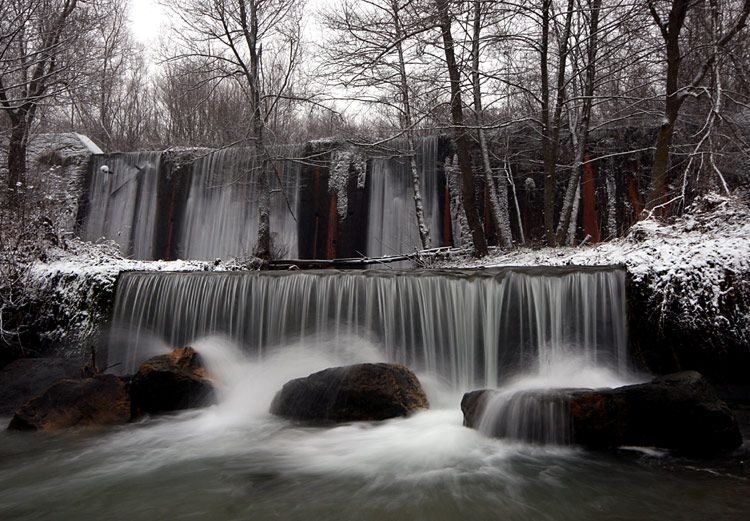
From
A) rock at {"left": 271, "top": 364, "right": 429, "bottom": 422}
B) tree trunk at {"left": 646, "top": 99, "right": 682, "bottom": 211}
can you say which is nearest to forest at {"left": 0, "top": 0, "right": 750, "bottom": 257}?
tree trunk at {"left": 646, "top": 99, "right": 682, "bottom": 211}

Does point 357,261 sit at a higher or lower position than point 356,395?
higher

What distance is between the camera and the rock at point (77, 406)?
6121mm

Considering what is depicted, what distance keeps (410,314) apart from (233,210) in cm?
989

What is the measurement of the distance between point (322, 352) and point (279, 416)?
5.49ft

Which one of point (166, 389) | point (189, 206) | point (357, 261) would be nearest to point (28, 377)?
point (166, 389)

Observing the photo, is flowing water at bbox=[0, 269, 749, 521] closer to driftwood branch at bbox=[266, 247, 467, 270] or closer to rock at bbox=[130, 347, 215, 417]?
rock at bbox=[130, 347, 215, 417]

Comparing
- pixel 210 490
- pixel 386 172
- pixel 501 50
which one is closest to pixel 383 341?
pixel 210 490

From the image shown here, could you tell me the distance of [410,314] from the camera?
309 inches

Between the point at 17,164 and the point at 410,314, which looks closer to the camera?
the point at 410,314

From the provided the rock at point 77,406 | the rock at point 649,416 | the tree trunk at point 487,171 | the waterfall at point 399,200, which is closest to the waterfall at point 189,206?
the waterfall at point 399,200

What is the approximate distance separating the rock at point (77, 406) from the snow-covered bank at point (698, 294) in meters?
7.08

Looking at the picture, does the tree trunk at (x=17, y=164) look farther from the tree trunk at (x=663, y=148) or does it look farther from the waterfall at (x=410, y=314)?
the tree trunk at (x=663, y=148)

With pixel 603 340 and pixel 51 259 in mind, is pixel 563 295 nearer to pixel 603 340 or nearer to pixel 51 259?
pixel 603 340

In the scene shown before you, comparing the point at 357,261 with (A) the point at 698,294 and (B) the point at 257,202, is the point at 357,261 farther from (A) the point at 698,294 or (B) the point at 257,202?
(A) the point at 698,294
